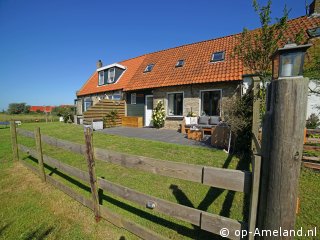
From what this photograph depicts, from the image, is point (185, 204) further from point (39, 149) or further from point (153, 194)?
point (39, 149)

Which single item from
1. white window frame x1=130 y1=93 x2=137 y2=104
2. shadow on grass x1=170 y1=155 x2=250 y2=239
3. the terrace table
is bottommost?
shadow on grass x1=170 y1=155 x2=250 y2=239

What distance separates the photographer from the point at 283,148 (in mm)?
1350

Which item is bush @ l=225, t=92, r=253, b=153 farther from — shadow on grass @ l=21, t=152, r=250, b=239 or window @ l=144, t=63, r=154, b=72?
window @ l=144, t=63, r=154, b=72

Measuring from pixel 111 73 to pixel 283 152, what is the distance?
19.6m

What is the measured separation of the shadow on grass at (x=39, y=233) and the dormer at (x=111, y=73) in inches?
663

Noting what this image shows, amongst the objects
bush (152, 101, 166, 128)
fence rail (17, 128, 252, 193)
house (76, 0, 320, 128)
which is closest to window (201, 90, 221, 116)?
house (76, 0, 320, 128)

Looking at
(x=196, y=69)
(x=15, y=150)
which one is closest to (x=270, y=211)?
(x=15, y=150)

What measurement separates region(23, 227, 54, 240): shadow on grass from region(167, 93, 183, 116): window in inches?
416

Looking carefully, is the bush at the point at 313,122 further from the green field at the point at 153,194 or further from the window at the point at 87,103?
the window at the point at 87,103

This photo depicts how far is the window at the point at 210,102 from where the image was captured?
36.4 ft

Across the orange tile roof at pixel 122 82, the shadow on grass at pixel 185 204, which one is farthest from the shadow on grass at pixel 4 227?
the orange tile roof at pixel 122 82

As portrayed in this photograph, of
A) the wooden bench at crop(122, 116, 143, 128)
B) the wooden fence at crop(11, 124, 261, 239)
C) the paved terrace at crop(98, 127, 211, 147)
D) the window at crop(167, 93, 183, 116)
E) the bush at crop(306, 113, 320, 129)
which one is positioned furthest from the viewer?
the wooden bench at crop(122, 116, 143, 128)

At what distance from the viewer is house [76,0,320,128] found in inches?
409

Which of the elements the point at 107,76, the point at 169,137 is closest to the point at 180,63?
the point at 169,137
